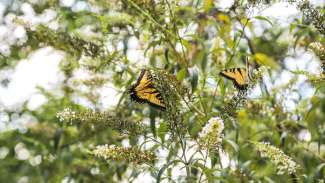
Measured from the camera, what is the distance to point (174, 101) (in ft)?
5.77

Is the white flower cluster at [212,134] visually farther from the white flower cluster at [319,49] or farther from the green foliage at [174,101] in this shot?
the white flower cluster at [319,49]

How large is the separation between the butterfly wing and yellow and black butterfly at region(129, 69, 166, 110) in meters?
0.30

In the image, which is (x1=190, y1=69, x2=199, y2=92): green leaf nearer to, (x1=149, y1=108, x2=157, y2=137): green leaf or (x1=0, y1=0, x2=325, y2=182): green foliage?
(x1=0, y1=0, x2=325, y2=182): green foliage

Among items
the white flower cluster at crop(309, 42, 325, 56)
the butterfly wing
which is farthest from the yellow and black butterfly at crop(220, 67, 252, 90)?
the white flower cluster at crop(309, 42, 325, 56)

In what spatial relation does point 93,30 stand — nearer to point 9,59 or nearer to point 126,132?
point 9,59

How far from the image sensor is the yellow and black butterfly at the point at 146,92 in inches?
70.3

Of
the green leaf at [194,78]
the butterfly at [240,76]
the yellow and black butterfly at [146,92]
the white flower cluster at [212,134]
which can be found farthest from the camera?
the green leaf at [194,78]

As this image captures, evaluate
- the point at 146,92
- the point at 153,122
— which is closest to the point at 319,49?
the point at 146,92

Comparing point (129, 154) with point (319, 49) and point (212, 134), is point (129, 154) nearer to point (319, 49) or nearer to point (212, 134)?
point (212, 134)

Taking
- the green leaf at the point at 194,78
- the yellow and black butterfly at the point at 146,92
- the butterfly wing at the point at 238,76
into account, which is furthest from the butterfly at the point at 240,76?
the yellow and black butterfly at the point at 146,92

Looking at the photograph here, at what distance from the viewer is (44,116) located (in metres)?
3.90

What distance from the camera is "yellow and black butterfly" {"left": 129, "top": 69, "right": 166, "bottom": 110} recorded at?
1787 mm

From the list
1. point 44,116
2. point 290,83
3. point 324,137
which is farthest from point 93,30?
point 324,137

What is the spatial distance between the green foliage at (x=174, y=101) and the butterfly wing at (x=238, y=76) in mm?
35
